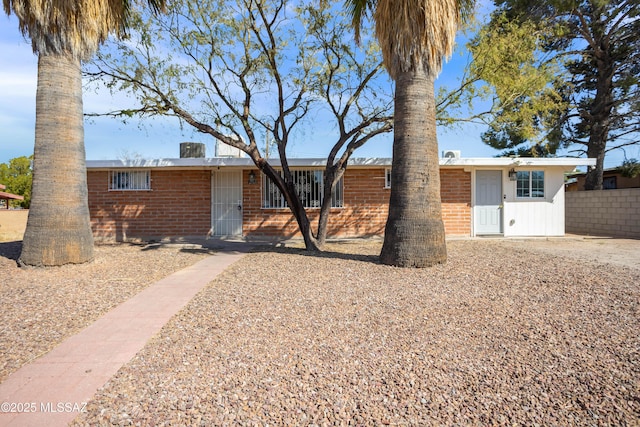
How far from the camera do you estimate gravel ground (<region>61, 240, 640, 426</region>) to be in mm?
2682

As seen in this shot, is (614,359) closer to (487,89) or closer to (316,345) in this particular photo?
(316,345)

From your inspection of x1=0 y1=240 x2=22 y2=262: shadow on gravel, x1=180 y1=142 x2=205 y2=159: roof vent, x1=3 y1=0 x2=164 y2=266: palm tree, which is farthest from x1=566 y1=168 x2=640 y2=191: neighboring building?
x1=0 y1=240 x2=22 y2=262: shadow on gravel

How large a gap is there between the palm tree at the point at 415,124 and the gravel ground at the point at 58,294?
15.3 feet

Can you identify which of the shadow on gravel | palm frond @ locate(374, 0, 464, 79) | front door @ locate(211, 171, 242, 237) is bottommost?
the shadow on gravel

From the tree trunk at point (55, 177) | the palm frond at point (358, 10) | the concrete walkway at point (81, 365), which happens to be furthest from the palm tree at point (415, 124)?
the tree trunk at point (55, 177)

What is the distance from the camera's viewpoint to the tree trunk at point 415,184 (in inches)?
289

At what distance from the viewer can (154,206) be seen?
13.3m

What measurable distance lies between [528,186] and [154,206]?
43.1 feet

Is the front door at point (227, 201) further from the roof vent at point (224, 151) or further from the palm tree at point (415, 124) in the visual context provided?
the palm tree at point (415, 124)

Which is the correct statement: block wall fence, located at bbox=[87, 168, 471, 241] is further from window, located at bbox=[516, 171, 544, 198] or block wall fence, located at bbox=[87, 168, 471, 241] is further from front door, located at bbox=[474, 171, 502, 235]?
window, located at bbox=[516, 171, 544, 198]

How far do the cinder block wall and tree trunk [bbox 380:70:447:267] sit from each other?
37.2 feet

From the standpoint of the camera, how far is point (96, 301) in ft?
17.6

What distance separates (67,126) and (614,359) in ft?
29.4

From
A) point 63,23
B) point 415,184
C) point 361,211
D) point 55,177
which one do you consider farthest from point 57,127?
point 361,211
